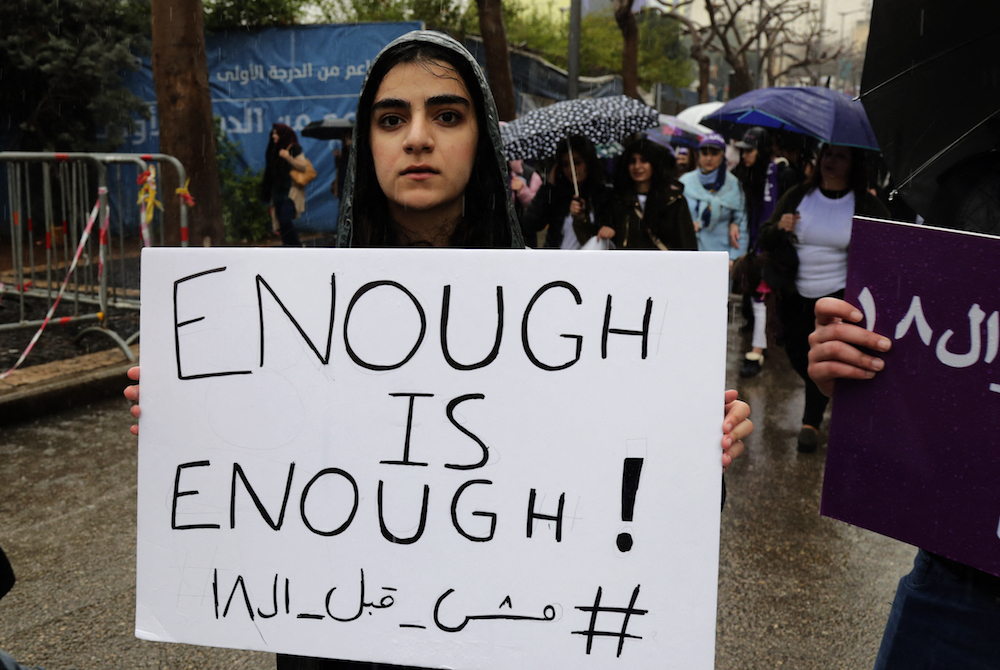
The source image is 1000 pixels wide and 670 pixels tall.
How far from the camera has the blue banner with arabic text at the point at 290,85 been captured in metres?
16.0

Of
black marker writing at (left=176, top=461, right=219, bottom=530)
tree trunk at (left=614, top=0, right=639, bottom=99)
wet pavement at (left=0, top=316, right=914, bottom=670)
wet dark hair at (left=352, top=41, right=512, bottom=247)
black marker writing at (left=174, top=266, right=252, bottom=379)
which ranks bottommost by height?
wet pavement at (left=0, top=316, right=914, bottom=670)

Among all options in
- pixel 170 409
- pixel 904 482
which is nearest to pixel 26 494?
pixel 170 409

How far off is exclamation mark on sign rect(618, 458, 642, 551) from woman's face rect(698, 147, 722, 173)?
8.09m

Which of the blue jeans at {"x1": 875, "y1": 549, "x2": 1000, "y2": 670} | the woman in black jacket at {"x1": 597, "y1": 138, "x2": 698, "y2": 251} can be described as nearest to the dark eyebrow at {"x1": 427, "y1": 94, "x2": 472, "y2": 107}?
the blue jeans at {"x1": 875, "y1": 549, "x2": 1000, "y2": 670}

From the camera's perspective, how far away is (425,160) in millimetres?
1792

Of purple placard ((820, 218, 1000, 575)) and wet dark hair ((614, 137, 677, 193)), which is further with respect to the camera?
wet dark hair ((614, 137, 677, 193))

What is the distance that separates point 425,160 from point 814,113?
20.4 feet

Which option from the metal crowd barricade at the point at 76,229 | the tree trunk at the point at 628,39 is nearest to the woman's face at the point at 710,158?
the metal crowd barricade at the point at 76,229

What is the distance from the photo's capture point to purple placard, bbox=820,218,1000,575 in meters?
1.43

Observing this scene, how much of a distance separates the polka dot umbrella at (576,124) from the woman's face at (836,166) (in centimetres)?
207

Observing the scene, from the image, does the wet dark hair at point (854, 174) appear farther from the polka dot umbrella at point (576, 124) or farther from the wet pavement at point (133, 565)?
the polka dot umbrella at point (576, 124)

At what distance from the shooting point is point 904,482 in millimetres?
1523

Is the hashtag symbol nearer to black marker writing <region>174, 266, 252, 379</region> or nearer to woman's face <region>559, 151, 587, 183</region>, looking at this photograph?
black marker writing <region>174, 266, 252, 379</region>

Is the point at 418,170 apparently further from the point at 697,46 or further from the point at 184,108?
the point at 697,46
